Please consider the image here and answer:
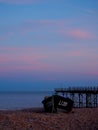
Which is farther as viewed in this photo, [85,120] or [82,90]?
[82,90]

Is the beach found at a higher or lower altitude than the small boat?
lower

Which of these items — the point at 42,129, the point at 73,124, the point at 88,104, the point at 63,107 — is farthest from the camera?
the point at 88,104

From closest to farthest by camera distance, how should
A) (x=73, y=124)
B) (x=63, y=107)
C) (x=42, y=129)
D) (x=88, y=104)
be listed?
1. (x=42, y=129)
2. (x=73, y=124)
3. (x=63, y=107)
4. (x=88, y=104)

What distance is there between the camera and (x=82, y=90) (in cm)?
6391

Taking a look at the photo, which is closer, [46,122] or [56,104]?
[46,122]

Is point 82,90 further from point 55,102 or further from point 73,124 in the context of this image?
point 73,124

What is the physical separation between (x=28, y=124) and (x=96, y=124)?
4.27 m

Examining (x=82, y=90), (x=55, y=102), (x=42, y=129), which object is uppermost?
(x=82, y=90)

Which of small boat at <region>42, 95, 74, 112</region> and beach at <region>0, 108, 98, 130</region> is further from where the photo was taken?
small boat at <region>42, 95, 74, 112</region>

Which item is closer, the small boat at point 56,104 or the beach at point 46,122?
the beach at point 46,122

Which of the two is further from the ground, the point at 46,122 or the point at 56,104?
the point at 56,104

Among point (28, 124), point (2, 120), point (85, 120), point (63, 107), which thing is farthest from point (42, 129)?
point (63, 107)

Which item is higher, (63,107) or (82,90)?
(82,90)

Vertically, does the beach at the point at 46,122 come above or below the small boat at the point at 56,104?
below
